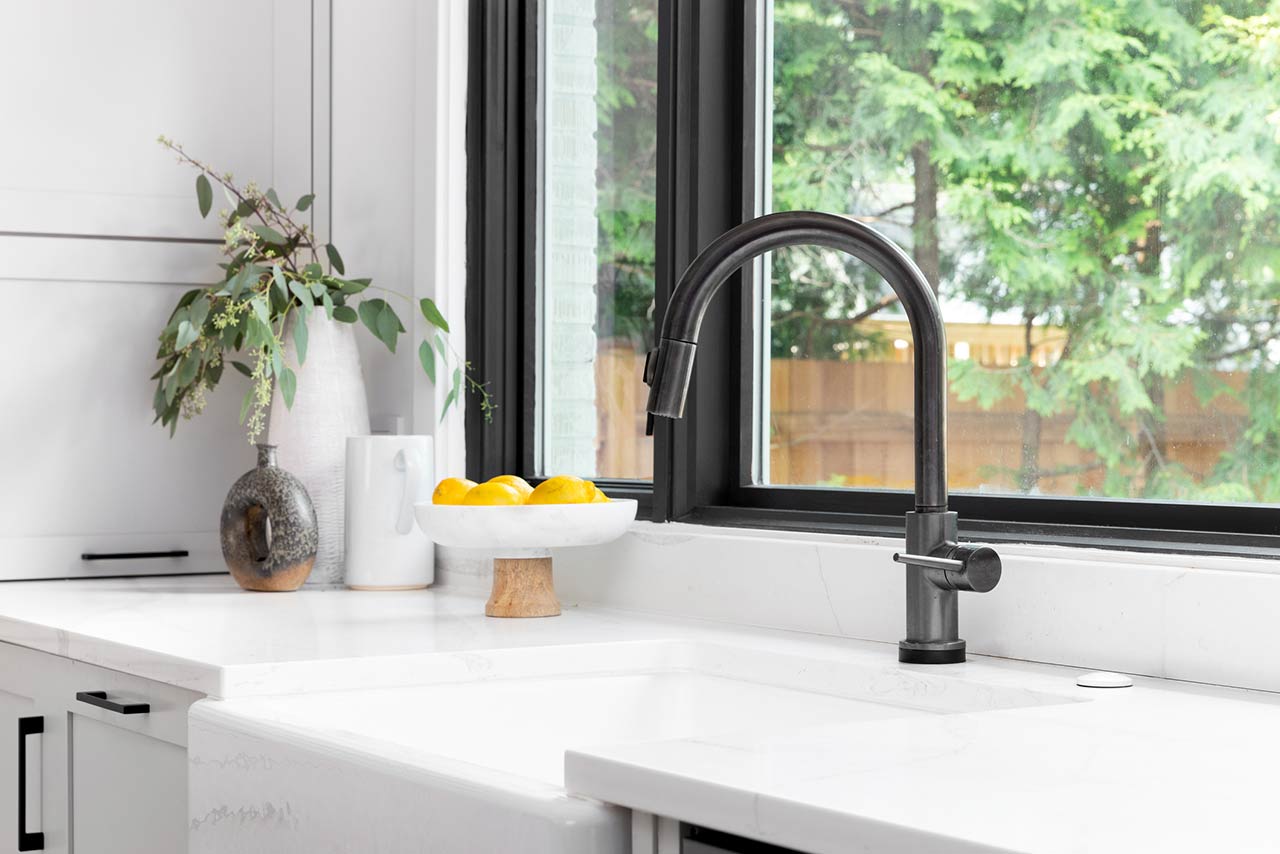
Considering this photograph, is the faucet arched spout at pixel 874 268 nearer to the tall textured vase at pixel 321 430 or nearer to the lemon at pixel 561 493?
the lemon at pixel 561 493

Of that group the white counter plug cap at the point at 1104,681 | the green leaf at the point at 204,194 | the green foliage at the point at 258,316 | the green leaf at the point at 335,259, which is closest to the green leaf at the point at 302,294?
the green foliage at the point at 258,316

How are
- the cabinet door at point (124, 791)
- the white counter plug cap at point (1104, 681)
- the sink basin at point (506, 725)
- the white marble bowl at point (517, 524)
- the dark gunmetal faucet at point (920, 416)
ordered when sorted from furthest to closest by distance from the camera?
the white marble bowl at point (517, 524)
the cabinet door at point (124, 791)
the dark gunmetal faucet at point (920, 416)
the white counter plug cap at point (1104, 681)
the sink basin at point (506, 725)

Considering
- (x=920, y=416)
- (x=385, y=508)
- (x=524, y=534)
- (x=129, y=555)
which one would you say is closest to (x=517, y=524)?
(x=524, y=534)

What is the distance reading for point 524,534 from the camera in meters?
1.67

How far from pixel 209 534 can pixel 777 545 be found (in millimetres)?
1072

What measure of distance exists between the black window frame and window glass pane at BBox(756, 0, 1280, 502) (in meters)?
0.05

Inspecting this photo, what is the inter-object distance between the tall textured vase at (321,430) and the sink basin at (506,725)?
74 cm

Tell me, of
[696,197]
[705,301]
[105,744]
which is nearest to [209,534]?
[105,744]

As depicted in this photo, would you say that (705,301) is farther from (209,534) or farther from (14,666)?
(209,534)

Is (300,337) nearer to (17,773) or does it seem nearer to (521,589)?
(521,589)

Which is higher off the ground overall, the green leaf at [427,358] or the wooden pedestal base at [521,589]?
the green leaf at [427,358]

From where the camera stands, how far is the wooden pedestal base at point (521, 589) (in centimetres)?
172

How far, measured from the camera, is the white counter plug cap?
1201 mm

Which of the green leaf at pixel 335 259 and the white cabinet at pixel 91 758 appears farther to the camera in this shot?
the green leaf at pixel 335 259
